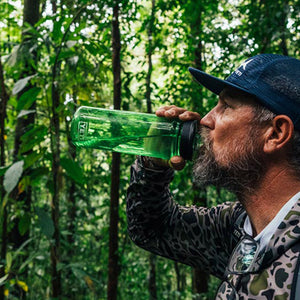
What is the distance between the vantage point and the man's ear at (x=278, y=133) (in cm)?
126

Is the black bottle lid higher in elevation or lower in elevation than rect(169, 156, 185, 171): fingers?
higher

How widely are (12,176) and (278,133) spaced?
4.15 ft

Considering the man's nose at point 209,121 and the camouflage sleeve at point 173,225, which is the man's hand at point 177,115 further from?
the camouflage sleeve at point 173,225

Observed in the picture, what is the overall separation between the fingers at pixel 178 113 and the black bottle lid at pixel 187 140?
3 centimetres

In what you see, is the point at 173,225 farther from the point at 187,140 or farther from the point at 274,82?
the point at 274,82

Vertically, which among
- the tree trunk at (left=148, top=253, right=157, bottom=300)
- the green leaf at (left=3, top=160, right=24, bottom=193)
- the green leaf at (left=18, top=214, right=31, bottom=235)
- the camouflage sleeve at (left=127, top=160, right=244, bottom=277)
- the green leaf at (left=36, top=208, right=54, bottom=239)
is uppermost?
the green leaf at (left=3, top=160, right=24, bottom=193)

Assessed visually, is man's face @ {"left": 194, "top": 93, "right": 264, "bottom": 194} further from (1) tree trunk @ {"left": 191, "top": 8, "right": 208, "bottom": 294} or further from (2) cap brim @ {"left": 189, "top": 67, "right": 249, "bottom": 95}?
(1) tree trunk @ {"left": 191, "top": 8, "right": 208, "bottom": 294}

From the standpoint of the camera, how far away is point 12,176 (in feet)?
6.35

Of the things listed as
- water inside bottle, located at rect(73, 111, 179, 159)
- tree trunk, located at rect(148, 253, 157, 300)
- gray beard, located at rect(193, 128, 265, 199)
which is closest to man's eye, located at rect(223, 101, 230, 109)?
gray beard, located at rect(193, 128, 265, 199)

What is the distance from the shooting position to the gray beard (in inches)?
52.1

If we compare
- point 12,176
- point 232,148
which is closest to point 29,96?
point 12,176

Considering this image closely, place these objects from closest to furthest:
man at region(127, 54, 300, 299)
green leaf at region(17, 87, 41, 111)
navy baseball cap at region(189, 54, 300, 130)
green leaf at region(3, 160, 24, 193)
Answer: man at region(127, 54, 300, 299) → navy baseball cap at region(189, 54, 300, 130) → green leaf at region(3, 160, 24, 193) → green leaf at region(17, 87, 41, 111)

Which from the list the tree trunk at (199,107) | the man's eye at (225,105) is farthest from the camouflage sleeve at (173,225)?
the tree trunk at (199,107)

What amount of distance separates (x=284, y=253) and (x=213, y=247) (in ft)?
1.81
